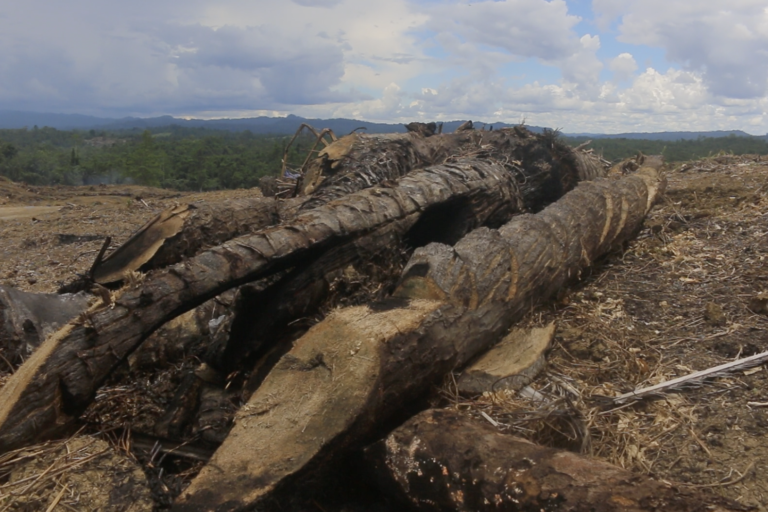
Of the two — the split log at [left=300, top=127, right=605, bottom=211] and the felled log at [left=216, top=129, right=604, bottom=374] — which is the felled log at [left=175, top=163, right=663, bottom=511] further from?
the split log at [left=300, top=127, right=605, bottom=211]

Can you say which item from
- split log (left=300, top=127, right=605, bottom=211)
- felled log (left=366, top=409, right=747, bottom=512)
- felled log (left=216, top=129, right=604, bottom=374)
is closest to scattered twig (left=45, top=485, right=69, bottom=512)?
felled log (left=216, top=129, right=604, bottom=374)

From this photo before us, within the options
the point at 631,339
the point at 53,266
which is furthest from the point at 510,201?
the point at 53,266

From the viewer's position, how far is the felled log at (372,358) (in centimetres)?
183

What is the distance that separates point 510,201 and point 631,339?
1.70m

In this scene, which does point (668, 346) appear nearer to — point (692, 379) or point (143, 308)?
point (692, 379)

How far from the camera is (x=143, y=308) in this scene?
2256mm

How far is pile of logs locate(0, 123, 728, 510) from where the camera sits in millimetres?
1767

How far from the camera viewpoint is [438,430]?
6.27 ft

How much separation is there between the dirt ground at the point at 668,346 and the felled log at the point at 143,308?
1.06m

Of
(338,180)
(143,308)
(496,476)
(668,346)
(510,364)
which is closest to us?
(496,476)

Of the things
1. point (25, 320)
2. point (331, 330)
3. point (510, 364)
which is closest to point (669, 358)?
point (510, 364)

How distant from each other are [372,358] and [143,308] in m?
0.99

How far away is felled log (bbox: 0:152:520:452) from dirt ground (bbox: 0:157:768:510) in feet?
3.47

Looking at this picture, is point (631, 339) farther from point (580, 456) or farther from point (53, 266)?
point (53, 266)
